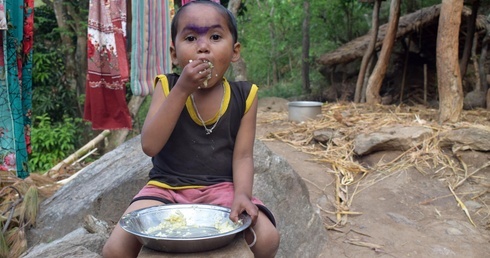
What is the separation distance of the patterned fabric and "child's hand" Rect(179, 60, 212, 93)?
91.4 inches

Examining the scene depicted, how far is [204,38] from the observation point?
5.86 feet

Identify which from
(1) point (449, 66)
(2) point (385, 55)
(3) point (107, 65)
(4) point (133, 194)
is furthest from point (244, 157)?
(2) point (385, 55)

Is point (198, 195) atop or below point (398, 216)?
atop

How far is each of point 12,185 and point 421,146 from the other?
11.2 ft

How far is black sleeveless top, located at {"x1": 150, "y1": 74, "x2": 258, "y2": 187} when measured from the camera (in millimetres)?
1912

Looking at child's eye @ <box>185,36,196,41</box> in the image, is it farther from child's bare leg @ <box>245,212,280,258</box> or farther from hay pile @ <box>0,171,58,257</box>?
hay pile @ <box>0,171,58,257</box>

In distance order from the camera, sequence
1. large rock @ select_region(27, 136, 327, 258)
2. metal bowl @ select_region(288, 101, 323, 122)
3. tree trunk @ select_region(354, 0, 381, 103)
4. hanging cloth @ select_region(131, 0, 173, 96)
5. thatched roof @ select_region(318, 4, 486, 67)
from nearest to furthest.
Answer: large rock @ select_region(27, 136, 327, 258) → hanging cloth @ select_region(131, 0, 173, 96) → metal bowl @ select_region(288, 101, 323, 122) → tree trunk @ select_region(354, 0, 381, 103) → thatched roof @ select_region(318, 4, 486, 67)

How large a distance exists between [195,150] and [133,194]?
1202 millimetres

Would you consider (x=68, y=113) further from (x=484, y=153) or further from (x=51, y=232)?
(x=484, y=153)

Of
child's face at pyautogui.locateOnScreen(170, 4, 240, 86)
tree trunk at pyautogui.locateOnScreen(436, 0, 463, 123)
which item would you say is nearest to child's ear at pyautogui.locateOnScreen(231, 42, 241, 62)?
child's face at pyautogui.locateOnScreen(170, 4, 240, 86)

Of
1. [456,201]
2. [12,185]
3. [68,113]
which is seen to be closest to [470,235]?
[456,201]

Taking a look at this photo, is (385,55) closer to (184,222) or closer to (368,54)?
(368,54)

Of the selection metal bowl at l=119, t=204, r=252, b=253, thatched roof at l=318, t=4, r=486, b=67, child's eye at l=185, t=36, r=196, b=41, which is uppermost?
thatched roof at l=318, t=4, r=486, b=67

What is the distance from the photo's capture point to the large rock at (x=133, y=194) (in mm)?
2846
